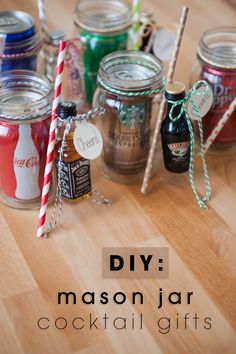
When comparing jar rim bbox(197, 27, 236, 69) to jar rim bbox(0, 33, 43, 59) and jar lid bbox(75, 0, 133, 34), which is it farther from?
jar rim bbox(0, 33, 43, 59)

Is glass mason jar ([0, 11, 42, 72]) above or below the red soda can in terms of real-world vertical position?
above

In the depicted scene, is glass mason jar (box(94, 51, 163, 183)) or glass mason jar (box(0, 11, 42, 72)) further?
glass mason jar (box(0, 11, 42, 72))

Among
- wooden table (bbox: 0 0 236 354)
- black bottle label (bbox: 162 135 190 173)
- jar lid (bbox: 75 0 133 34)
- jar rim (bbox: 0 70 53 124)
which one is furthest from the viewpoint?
jar lid (bbox: 75 0 133 34)

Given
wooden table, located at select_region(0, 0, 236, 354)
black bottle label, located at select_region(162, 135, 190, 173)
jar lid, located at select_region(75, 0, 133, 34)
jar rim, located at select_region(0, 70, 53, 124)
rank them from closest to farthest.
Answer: wooden table, located at select_region(0, 0, 236, 354) → jar rim, located at select_region(0, 70, 53, 124) → black bottle label, located at select_region(162, 135, 190, 173) → jar lid, located at select_region(75, 0, 133, 34)

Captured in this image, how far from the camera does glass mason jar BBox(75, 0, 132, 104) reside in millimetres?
1241

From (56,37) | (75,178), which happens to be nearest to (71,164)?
(75,178)

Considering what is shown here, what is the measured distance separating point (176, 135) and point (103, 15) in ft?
1.36

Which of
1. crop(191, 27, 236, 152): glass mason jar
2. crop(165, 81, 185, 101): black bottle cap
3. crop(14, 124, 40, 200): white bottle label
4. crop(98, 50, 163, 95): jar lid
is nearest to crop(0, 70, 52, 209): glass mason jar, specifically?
crop(14, 124, 40, 200): white bottle label

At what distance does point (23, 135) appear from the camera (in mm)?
976

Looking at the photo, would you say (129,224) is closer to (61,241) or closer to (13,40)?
(61,241)

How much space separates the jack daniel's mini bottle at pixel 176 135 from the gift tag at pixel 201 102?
0.7 inches

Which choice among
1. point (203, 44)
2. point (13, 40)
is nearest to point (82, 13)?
point (13, 40)

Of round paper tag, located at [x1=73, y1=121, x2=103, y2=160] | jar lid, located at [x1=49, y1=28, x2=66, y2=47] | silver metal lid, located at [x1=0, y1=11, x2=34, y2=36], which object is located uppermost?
silver metal lid, located at [x1=0, y1=11, x2=34, y2=36]

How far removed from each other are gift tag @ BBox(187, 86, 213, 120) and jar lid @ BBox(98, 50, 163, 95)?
7 centimetres
